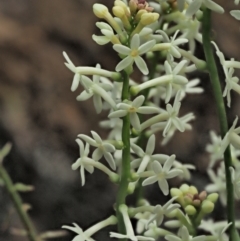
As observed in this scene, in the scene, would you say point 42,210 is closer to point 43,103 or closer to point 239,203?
point 43,103

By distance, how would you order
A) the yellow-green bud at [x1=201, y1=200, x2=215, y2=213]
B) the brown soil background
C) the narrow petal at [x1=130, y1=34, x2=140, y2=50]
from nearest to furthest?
the narrow petal at [x1=130, y1=34, x2=140, y2=50], the yellow-green bud at [x1=201, y1=200, x2=215, y2=213], the brown soil background

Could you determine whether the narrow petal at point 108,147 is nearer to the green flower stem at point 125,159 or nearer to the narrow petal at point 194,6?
the green flower stem at point 125,159

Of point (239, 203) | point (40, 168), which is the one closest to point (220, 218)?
point (239, 203)

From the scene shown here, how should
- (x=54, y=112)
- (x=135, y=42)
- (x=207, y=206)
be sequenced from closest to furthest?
1. (x=135, y=42)
2. (x=207, y=206)
3. (x=54, y=112)

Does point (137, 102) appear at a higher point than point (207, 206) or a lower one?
higher

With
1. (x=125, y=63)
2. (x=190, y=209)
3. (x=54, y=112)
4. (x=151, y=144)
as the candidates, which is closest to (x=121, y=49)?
(x=125, y=63)

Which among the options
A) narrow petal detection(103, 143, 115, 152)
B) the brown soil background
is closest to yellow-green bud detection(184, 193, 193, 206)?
narrow petal detection(103, 143, 115, 152)

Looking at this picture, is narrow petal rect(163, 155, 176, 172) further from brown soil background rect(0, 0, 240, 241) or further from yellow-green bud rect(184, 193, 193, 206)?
brown soil background rect(0, 0, 240, 241)

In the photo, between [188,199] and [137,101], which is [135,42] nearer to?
[137,101]
